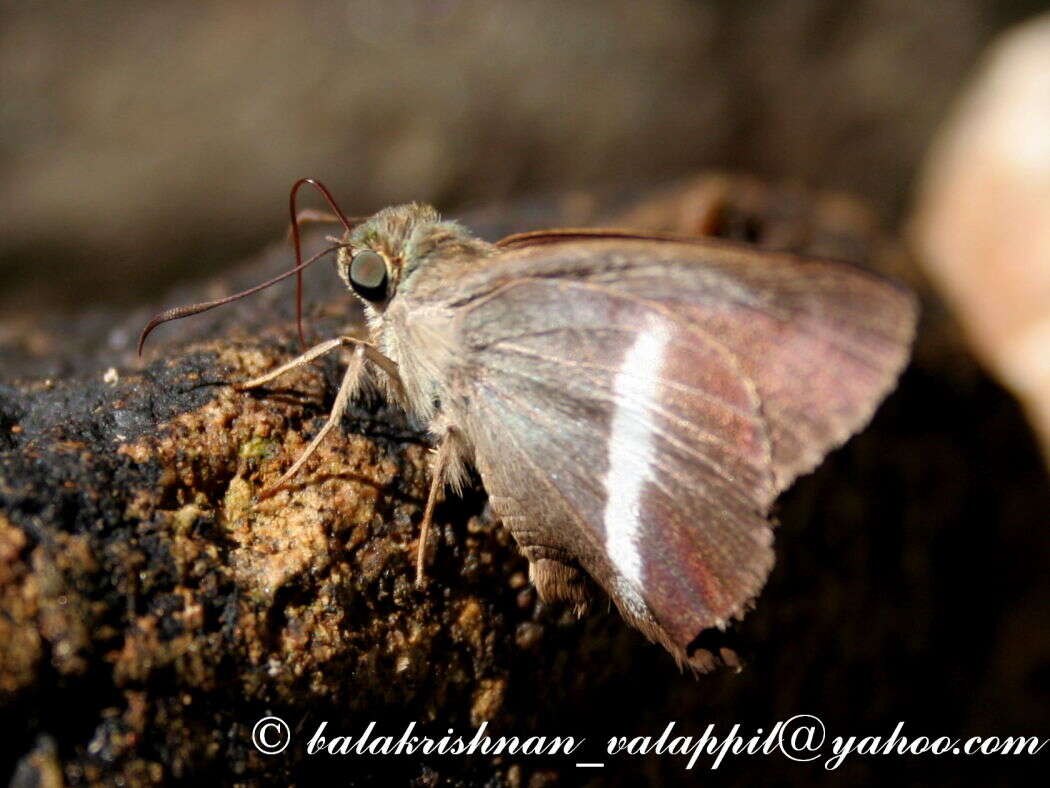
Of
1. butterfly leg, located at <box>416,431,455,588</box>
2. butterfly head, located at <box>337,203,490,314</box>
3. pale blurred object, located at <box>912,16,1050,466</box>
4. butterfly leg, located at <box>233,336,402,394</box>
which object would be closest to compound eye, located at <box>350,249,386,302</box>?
butterfly head, located at <box>337,203,490,314</box>

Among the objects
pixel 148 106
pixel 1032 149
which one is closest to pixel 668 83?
pixel 1032 149

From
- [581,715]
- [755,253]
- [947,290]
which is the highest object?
[947,290]

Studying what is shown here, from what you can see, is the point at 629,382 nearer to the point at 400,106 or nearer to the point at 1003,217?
the point at 1003,217

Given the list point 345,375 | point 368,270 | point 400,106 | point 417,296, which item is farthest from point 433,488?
point 400,106

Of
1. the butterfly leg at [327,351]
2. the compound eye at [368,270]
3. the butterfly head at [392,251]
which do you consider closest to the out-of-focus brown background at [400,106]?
the butterfly head at [392,251]

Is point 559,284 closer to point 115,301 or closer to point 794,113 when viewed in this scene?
point 115,301
